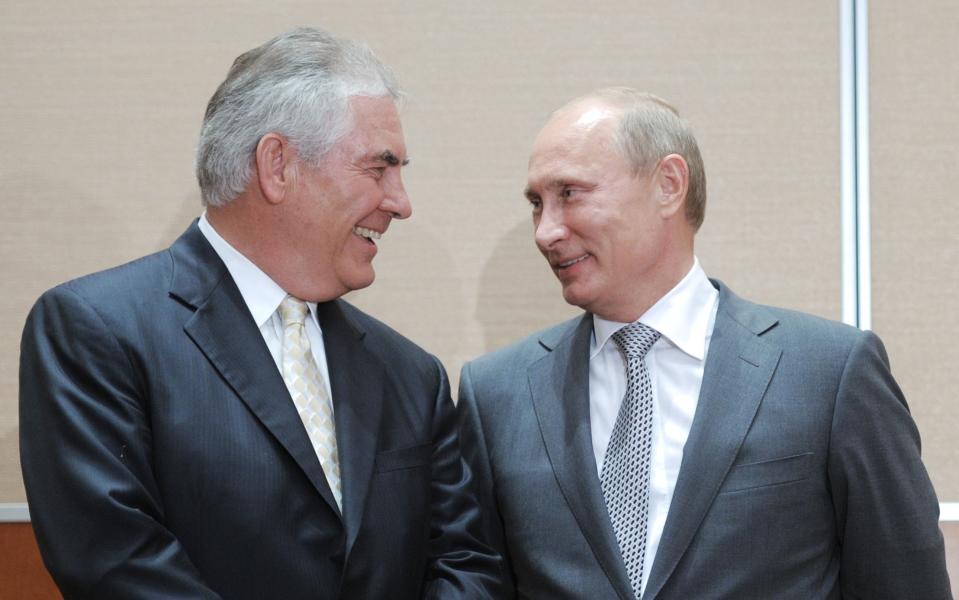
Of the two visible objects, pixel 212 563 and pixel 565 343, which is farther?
pixel 565 343

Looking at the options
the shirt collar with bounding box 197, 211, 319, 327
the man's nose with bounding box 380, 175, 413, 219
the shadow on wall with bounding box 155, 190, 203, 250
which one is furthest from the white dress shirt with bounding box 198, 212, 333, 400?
the shadow on wall with bounding box 155, 190, 203, 250

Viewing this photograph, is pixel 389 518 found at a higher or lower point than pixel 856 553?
higher

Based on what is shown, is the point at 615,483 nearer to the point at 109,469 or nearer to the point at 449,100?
the point at 109,469


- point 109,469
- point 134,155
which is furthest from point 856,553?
point 134,155

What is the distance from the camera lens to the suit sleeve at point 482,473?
206cm

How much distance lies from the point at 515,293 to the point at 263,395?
997 mm

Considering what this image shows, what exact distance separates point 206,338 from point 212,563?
0.33 meters

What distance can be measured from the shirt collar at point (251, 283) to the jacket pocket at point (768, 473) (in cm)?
78

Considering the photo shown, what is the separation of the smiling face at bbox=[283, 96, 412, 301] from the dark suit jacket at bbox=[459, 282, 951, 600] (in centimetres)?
46

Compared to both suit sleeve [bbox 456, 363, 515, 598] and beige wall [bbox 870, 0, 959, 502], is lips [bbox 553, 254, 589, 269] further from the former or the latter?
beige wall [bbox 870, 0, 959, 502]

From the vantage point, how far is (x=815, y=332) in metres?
1.98

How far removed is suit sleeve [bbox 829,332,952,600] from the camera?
187 centimetres

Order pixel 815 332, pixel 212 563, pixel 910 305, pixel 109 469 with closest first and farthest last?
pixel 109 469, pixel 212 563, pixel 815 332, pixel 910 305

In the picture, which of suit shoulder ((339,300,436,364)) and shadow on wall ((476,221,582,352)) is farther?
shadow on wall ((476,221,582,352))
